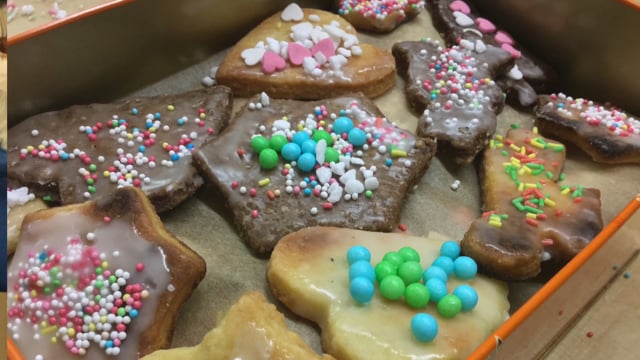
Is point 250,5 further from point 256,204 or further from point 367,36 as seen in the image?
point 256,204

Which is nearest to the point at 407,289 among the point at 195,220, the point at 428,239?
the point at 428,239

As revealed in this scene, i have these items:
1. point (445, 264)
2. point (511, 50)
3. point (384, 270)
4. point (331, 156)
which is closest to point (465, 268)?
point (445, 264)

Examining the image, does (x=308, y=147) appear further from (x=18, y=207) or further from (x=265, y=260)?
(x=18, y=207)

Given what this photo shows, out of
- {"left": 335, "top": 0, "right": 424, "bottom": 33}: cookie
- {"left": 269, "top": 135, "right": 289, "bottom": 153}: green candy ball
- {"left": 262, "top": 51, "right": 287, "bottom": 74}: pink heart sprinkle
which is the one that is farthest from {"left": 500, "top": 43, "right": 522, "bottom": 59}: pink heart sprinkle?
{"left": 269, "top": 135, "right": 289, "bottom": 153}: green candy ball

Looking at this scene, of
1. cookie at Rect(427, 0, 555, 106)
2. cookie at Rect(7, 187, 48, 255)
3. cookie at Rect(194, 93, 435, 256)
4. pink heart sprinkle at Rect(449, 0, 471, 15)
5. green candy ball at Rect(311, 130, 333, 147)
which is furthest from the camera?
pink heart sprinkle at Rect(449, 0, 471, 15)

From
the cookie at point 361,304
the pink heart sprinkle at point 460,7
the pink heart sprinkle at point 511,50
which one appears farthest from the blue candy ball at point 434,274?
the pink heart sprinkle at point 460,7

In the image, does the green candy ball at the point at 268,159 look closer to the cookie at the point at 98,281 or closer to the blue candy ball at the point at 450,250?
the cookie at the point at 98,281

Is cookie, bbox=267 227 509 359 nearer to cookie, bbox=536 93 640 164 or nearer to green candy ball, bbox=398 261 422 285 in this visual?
green candy ball, bbox=398 261 422 285
